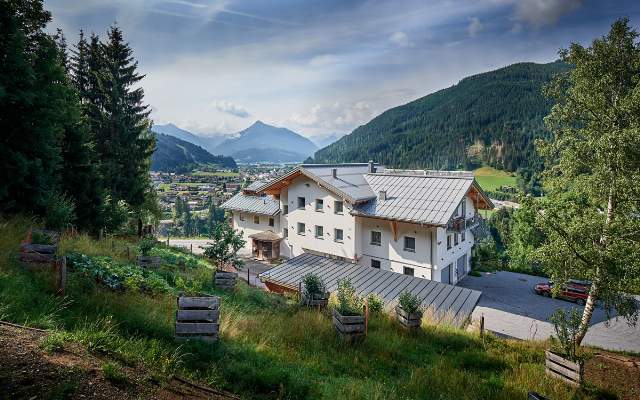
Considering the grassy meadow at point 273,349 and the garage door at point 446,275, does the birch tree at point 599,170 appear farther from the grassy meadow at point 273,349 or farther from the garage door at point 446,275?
the garage door at point 446,275

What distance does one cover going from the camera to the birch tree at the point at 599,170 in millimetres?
9617

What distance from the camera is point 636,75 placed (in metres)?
10.0

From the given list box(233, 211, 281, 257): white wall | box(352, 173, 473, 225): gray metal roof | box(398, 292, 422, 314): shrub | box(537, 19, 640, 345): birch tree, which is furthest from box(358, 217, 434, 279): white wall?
box(398, 292, 422, 314): shrub

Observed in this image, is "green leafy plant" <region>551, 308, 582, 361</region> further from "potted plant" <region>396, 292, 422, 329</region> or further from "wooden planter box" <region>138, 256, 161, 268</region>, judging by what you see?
"wooden planter box" <region>138, 256, 161, 268</region>

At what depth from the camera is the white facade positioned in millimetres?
25344

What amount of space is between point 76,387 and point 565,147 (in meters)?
13.3

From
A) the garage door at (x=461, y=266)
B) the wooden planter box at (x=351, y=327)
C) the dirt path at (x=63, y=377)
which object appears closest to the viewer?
the dirt path at (x=63, y=377)

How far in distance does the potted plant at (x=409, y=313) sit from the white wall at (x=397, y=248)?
14.4m

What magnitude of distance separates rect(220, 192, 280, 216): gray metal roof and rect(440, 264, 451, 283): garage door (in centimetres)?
1665

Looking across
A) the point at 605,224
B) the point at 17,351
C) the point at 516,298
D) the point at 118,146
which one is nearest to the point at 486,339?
the point at 605,224

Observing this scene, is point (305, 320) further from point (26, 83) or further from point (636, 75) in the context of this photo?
point (26, 83)

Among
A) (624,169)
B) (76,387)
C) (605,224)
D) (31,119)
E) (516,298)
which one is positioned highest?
(31,119)

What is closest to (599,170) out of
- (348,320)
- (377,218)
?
(348,320)

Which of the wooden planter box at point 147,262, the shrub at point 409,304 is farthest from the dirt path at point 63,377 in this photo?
the wooden planter box at point 147,262
